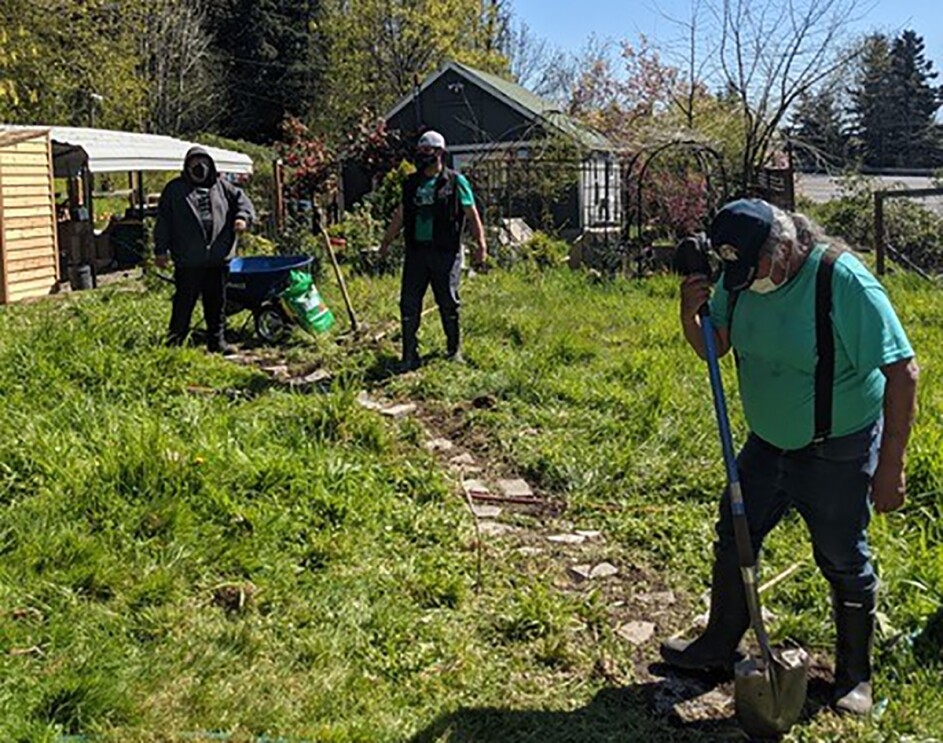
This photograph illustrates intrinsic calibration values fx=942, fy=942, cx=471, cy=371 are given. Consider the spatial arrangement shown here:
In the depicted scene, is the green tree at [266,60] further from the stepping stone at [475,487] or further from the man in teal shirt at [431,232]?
the stepping stone at [475,487]

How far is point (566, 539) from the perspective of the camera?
14.5ft

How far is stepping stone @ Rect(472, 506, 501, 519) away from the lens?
4625 millimetres

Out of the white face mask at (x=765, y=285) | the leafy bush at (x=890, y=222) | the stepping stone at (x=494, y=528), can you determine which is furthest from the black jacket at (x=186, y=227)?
the leafy bush at (x=890, y=222)

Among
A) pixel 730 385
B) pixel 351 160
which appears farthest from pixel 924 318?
pixel 351 160

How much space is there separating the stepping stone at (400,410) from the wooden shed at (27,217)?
6.81 metres

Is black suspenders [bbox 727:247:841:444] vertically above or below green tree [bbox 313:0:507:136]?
below

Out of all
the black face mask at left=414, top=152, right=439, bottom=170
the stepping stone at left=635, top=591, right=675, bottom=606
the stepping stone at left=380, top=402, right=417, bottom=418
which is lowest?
the stepping stone at left=635, top=591, right=675, bottom=606

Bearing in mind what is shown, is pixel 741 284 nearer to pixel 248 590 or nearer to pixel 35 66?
pixel 248 590

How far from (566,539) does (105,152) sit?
11.1 m

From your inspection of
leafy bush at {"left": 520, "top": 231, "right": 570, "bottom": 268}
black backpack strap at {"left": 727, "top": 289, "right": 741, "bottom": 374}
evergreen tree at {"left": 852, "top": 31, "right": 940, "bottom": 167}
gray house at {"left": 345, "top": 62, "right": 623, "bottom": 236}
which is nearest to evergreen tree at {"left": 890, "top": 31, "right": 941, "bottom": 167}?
evergreen tree at {"left": 852, "top": 31, "right": 940, "bottom": 167}

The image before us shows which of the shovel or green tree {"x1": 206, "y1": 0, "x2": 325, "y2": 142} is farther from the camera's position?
green tree {"x1": 206, "y1": 0, "x2": 325, "y2": 142}

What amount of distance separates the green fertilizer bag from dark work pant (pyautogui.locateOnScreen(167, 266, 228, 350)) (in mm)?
589

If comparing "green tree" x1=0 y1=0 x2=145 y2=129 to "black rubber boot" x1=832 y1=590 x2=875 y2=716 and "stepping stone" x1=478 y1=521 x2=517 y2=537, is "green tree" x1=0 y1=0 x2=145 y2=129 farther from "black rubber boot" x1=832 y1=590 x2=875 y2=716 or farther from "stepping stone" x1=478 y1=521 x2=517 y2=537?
"black rubber boot" x1=832 y1=590 x2=875 y2=716

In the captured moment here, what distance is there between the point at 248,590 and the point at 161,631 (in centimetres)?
40
